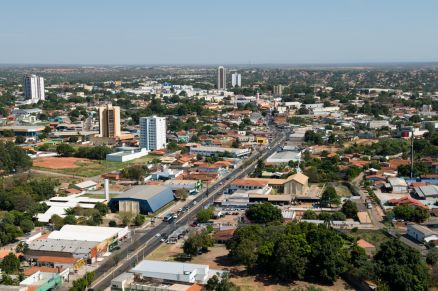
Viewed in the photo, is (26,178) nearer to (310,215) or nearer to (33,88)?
(310,215)

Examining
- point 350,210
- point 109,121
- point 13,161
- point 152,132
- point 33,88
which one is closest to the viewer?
point 350,210

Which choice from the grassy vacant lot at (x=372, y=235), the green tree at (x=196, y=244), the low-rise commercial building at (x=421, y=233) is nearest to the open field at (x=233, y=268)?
the green tree at (x=196, y=244)

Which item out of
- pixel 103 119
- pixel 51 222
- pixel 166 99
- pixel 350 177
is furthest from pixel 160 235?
pixel 166 99


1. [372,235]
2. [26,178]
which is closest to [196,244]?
[372,235]

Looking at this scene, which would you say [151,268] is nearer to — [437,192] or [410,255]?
[410,255]

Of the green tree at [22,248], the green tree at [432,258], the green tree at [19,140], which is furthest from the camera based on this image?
the green tree at [19,140]

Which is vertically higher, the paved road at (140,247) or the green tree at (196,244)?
the green tree at (196,244)

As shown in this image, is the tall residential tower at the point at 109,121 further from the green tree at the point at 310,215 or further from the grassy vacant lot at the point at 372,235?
the grassy vacant lot at the point at 372,235
